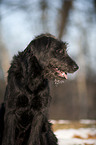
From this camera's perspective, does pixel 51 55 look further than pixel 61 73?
No

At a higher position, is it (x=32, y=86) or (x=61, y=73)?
(x=61, y=73)

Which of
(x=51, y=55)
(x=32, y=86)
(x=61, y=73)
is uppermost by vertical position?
(x=51, y=55)

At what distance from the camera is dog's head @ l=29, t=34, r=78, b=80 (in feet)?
9.86

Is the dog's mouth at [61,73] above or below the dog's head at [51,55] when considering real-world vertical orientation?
below

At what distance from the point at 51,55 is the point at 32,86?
52 centimetres

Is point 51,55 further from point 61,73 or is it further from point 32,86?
point 32,86

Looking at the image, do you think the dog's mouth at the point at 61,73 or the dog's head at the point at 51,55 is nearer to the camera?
the dog's head at the point at 51,55

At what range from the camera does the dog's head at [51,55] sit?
300 centimetres

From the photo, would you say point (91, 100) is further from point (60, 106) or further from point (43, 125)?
point (43, 125)

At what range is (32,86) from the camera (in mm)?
3014

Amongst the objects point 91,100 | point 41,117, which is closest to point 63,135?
point 41,117

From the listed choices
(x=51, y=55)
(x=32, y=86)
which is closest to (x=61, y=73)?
(x=51, y=55)

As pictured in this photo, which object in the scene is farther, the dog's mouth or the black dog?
the dog's mouth

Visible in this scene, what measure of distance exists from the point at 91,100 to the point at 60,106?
322 centimetres
